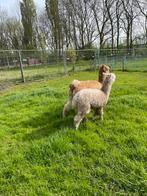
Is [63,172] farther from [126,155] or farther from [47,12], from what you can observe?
[47,12]

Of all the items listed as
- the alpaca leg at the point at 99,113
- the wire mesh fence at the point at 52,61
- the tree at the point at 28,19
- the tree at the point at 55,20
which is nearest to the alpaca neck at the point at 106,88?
the alpaca leg at the point at 99,113

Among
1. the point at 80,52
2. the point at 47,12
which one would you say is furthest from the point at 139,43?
the point at 80,52

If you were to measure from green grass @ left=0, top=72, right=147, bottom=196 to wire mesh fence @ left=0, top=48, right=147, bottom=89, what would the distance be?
26.1 feet

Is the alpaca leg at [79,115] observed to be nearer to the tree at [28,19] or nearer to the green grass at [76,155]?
the green grass at [76,155]

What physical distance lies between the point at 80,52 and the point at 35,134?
1673 centimetres

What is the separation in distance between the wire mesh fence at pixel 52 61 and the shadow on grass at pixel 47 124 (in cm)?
698

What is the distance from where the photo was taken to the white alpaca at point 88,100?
401cm

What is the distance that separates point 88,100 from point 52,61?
511 inches

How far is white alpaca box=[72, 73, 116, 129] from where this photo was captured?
4.01 meters

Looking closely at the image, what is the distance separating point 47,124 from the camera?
4.89 meters

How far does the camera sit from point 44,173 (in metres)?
3.12

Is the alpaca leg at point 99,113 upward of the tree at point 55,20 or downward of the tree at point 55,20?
downward

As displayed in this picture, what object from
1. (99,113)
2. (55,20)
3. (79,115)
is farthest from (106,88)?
(55,20)

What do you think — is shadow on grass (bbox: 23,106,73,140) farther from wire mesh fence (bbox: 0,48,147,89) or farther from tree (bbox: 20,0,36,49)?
tree (bbox: 20,0,36,49)
